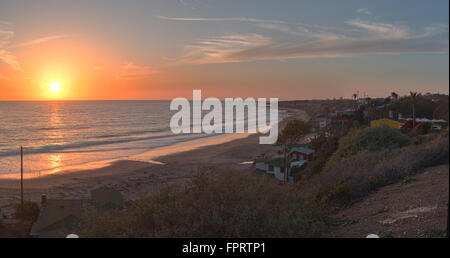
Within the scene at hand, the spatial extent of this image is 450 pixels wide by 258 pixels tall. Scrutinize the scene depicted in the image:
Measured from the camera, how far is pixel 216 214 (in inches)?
185

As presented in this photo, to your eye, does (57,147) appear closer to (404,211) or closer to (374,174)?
(374,174)

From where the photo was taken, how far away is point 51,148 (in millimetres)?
35250

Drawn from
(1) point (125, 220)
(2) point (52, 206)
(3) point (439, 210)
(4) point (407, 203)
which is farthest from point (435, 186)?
(2) point (52, 206)

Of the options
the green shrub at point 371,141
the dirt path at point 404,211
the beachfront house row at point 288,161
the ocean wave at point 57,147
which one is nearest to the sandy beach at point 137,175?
the beachfront house row at point 288,161

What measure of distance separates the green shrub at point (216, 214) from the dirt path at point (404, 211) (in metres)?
1.05

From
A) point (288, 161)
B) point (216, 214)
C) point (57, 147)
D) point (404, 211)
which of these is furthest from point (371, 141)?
point (57, 147)

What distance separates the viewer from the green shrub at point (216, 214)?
466 centimetres

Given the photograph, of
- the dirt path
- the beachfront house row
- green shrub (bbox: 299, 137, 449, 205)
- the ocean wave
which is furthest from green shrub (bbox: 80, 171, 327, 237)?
the ocean wave

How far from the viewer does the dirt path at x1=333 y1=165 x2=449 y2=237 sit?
17.0 feet

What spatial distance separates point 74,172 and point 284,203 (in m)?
23.3

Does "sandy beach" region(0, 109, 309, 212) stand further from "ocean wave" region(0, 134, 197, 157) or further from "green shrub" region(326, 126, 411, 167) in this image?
"ocean wave" region(0, 134, 197, 157)

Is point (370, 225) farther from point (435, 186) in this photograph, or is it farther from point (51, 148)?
point (51, 148)

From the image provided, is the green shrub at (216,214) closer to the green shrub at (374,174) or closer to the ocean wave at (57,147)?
the green shrub at (374,174)

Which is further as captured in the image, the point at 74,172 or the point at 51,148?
the point at 51,148
